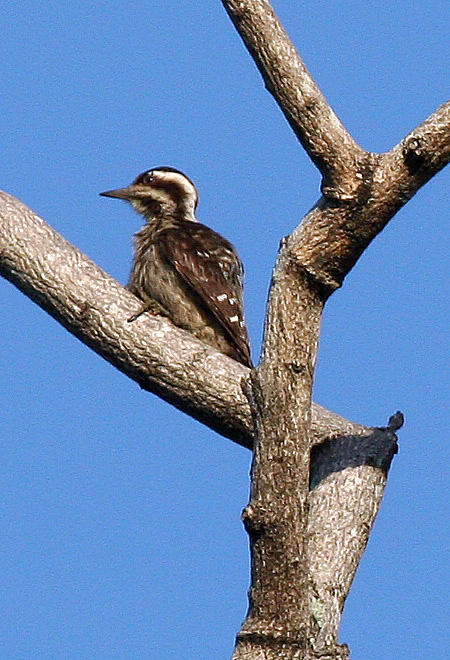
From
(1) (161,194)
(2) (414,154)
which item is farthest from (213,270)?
(2) (414,154)

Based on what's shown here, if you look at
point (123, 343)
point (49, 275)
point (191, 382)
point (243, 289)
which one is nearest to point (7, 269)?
point (49, 275)

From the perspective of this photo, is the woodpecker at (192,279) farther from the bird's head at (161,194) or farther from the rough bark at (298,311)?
the rough bark at (298,311)

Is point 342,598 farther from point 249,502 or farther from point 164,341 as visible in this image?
point 164,341

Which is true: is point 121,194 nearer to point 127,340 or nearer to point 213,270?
point 213,270

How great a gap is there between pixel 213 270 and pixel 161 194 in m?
1.01

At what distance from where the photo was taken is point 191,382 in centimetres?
623

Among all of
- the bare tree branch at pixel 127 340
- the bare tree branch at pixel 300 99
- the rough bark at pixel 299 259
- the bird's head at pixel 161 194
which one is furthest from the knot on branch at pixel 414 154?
the bird's head at pixel 161 194

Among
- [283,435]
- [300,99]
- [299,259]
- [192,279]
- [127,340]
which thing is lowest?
[283,435]

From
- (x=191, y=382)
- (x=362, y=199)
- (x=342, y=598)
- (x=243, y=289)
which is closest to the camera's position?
(x=362, y=199)

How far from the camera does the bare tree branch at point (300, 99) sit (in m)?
4.39

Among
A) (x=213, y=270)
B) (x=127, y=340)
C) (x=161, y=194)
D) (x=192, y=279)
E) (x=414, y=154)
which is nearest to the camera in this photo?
(x=414, y=154)

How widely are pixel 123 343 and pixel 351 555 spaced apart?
1549 millimetres

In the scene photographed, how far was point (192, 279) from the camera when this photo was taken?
298 inches

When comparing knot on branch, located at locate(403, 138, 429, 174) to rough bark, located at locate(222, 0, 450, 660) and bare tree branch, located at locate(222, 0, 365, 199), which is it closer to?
rough bark, located at locate(222, 0, 450, 660)
